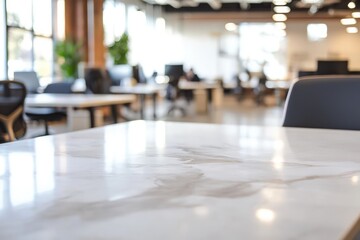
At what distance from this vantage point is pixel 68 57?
10867mm

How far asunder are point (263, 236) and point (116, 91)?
25.7ft

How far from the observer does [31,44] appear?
10930 mm

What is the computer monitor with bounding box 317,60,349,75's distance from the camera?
18.7ft

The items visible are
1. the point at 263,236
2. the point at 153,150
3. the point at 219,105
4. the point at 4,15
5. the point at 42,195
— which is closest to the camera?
the point at 263,236

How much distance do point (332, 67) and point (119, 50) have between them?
7.18 m

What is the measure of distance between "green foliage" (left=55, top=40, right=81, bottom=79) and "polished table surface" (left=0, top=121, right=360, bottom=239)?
9.68 meters

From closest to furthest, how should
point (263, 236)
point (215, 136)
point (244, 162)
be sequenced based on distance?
point (263, 236)
point (244, 162)
point (215, 136)

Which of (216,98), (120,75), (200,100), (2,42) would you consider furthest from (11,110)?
(216,98)

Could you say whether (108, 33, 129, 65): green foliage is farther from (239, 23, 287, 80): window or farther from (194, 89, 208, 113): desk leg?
(239, 23, 287, 80): window

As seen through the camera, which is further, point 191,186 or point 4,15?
point 4,15

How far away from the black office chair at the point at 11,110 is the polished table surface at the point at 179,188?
3.22 m

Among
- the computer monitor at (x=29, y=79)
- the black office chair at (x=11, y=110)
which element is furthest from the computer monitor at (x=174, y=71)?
the black office chair at (x=11, y=110)

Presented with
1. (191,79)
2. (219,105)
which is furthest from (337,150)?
(219,105)

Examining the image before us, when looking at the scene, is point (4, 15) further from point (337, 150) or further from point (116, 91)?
point (337, 150)
